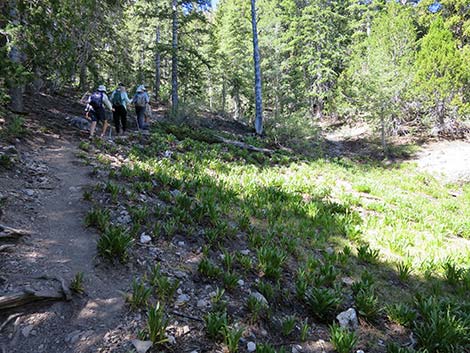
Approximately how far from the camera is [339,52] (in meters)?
30.1

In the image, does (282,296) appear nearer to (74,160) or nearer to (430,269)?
(430,269)

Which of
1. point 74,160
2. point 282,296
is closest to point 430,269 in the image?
point 282,296

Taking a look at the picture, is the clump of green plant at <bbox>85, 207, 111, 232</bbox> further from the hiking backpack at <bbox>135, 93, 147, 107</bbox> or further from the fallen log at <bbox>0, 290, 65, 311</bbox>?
the hiking backpack at <bbox>135, 93, 147, 107</bbox>

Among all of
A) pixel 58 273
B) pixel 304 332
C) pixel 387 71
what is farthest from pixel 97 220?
pixel 387 71

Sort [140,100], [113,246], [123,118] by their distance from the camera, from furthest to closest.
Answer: [140,100], [123,118], [113,246]

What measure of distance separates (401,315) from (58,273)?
168 inches

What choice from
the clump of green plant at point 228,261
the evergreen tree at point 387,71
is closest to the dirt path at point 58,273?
the clump of green plant at point 228,261

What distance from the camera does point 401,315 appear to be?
12.4 feet

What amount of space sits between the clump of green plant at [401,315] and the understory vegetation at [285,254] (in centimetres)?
2

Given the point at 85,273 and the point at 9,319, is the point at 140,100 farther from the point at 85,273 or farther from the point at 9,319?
the point at 9,319

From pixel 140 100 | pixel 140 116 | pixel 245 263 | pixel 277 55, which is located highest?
pixel 277 55

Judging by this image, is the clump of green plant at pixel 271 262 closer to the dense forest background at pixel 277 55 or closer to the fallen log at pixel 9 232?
the fallen log at pixel 9 232

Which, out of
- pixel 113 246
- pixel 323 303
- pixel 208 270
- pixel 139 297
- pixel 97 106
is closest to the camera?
pixel 139 297

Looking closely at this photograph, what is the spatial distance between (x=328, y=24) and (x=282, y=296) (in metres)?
32.8
